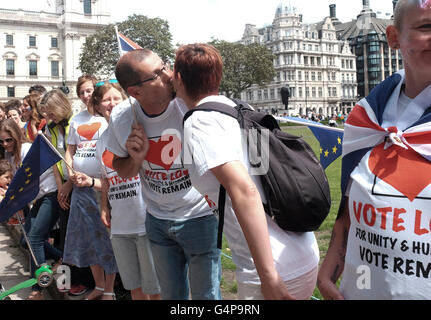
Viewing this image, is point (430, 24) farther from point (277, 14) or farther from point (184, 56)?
point (277, 14)

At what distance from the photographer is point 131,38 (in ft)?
125

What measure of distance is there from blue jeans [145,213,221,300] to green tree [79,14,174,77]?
35.0 metres

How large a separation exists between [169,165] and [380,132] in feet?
4.13

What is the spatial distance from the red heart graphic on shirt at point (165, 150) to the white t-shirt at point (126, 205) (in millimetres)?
697

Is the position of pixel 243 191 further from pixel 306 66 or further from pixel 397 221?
pixel 306 66

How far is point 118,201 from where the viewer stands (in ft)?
10.5

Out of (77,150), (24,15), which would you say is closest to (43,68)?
(24,15)

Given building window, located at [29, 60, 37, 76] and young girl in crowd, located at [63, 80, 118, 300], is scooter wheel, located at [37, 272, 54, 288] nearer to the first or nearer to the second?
young girl in crowd, located at [63, 80, 118, 300]

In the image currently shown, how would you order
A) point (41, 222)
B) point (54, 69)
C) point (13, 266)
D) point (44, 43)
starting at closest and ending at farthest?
point (41, 222), point (13, 266), point (44, 43), point (54, 69)

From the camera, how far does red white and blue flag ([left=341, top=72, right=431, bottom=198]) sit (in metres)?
1.42

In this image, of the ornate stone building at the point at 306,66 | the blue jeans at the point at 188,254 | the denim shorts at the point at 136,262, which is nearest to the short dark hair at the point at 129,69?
the blue jeans at the point at 188,254

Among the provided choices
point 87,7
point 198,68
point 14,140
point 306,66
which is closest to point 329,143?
point 198,68

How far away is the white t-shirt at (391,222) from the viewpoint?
1.37 meters
